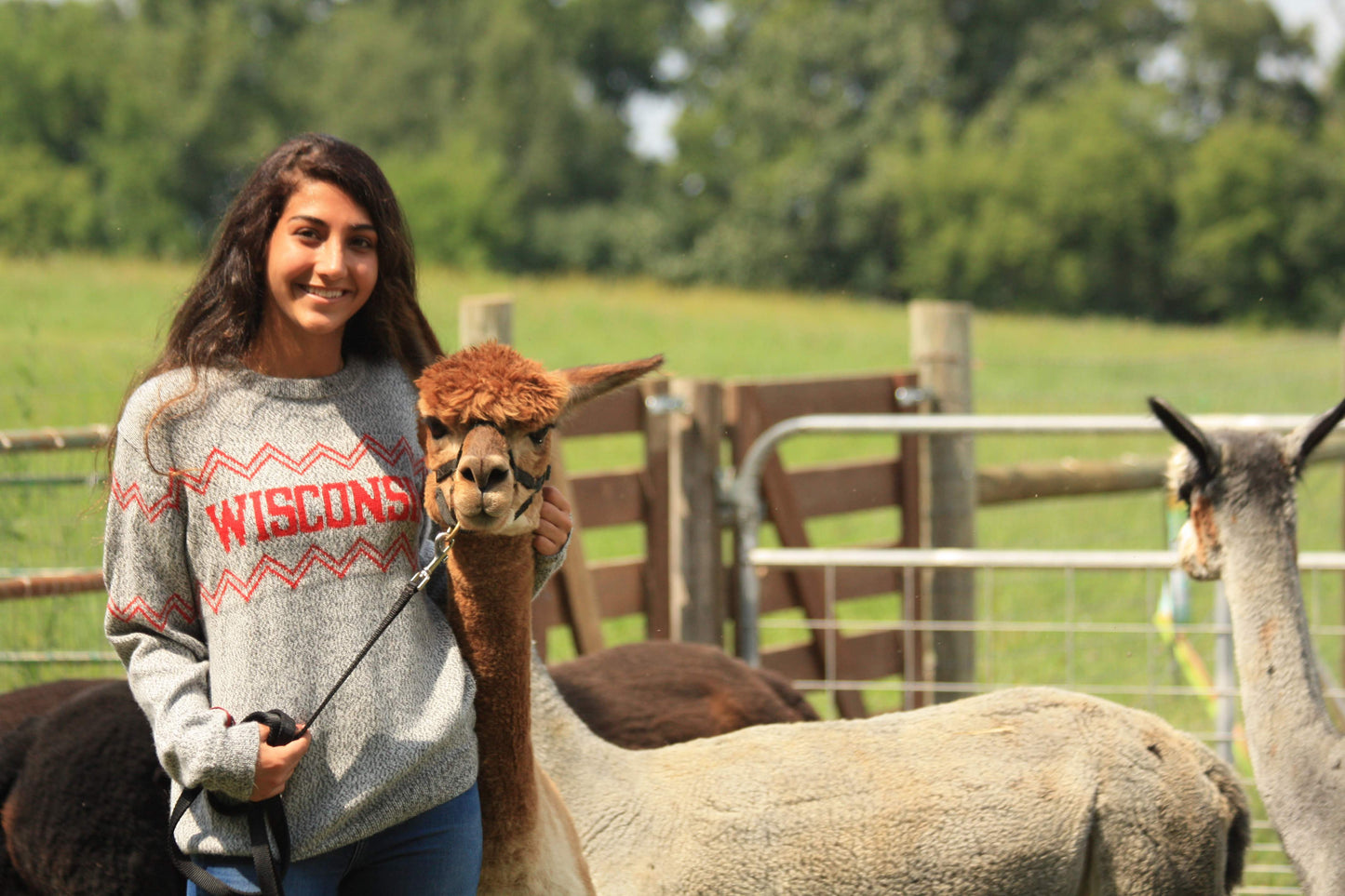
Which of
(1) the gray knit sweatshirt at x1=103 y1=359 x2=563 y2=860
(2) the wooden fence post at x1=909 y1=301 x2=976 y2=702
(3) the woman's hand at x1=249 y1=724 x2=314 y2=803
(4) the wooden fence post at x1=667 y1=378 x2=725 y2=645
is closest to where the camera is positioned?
(3) the woman's hand at x1=249 y1=724 x2=314 y2=803

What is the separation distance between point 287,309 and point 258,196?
210 millimetres

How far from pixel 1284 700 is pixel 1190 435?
664 millimetres

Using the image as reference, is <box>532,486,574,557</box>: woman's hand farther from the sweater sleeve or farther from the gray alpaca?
the gray alpaca

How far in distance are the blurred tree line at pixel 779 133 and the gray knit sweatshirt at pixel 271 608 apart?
4471 cm

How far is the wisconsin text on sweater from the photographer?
217cm

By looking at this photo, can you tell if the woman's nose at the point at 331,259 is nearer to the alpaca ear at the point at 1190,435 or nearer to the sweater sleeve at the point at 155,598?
the sweater sleeve at the point at 155,598

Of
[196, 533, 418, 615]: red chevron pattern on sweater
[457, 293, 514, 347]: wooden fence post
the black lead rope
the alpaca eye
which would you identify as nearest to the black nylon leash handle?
the black lead rope

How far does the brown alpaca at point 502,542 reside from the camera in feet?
7.23

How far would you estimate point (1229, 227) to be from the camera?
50188mm

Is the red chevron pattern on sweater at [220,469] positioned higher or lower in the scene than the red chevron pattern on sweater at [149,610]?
higher

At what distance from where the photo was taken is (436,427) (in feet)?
7.43

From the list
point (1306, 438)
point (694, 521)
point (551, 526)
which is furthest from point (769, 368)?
point (551, 526)

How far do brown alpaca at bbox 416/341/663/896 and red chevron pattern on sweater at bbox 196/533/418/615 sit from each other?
14 cm

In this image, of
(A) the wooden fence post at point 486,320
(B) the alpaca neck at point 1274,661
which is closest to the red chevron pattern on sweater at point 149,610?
(B) the alpaca neck at point 1274,661
